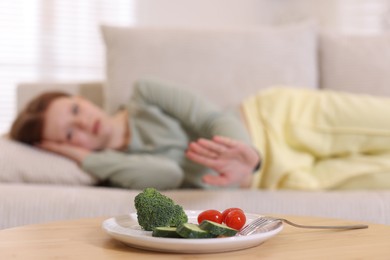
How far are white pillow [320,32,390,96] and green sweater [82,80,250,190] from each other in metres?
0.45

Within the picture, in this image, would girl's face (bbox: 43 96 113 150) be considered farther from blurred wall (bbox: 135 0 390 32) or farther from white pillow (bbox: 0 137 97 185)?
blurred wall (bbox: 135 0 390 32)

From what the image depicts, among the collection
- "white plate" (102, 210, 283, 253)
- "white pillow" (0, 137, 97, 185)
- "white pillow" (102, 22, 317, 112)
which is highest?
"white pillow" (102, 22, 317, 112)

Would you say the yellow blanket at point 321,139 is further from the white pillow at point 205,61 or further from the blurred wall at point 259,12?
the blurred wall at point 259,12

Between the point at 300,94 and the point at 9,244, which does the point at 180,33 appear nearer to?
the point at 300,94

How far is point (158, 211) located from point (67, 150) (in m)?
1.16

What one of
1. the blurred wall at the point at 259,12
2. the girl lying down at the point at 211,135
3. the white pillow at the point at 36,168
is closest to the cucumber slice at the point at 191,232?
the girl lying down at the point at 211,135

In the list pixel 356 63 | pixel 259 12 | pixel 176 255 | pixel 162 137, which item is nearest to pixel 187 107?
pixel 162 137

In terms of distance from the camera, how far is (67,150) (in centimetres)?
206

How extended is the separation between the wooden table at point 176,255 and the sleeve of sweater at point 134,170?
0.78 metres

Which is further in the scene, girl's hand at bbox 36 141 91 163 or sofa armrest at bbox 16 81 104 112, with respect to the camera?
sofa armrest at bbox 16 81 104 112

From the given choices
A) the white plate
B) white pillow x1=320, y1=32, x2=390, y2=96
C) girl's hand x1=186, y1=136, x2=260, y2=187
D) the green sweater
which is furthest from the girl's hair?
the white plate

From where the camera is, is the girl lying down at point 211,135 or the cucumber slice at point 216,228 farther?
the girl lying down at point 211,135

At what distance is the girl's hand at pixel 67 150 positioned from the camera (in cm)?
204

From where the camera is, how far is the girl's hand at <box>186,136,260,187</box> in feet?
5.44
